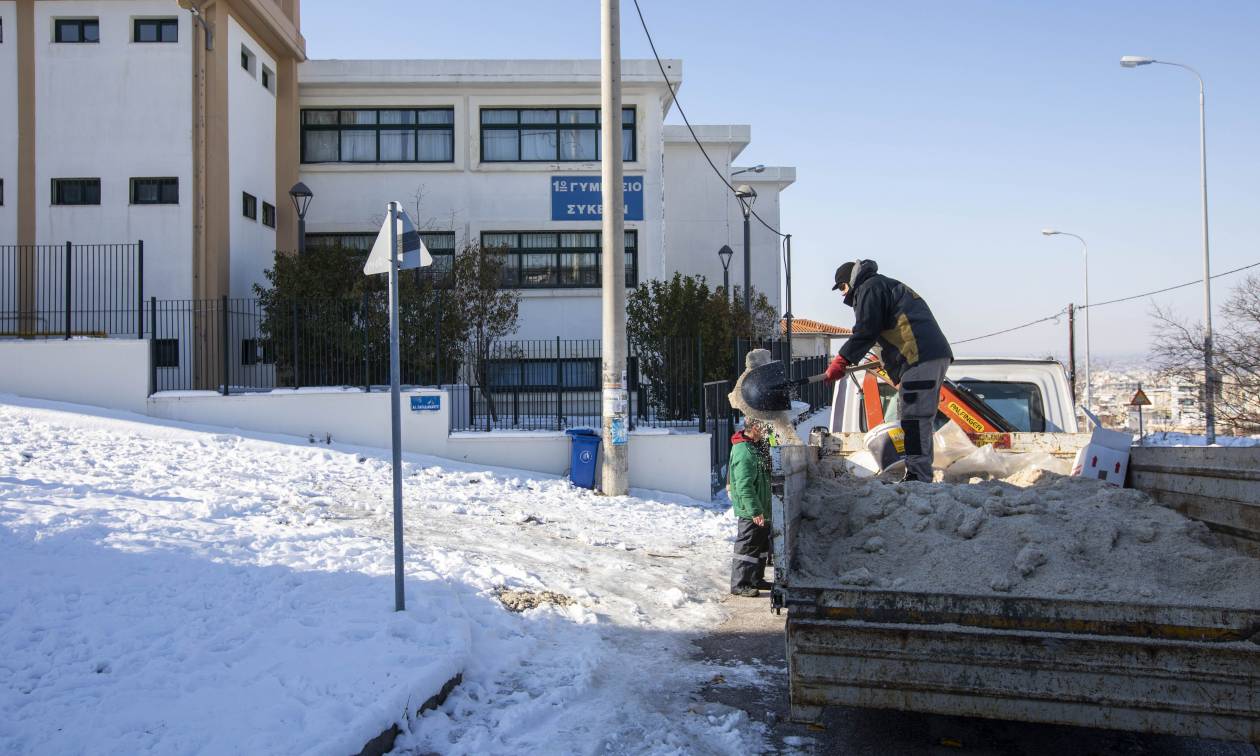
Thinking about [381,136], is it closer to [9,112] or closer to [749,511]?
[9,112]

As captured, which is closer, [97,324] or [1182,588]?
[1182,588]

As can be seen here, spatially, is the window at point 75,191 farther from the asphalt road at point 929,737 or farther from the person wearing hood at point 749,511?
the asphalt road at point 929,737

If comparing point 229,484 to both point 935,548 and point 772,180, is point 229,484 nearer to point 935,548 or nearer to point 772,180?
point 935,548

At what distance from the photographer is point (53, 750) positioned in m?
4.21

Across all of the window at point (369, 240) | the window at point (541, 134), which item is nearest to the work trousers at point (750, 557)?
the window at point (369, 240)

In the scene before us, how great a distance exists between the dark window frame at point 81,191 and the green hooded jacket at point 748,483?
1789 centimetres

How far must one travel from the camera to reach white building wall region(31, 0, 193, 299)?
68.3ft

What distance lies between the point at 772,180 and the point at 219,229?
2629cm

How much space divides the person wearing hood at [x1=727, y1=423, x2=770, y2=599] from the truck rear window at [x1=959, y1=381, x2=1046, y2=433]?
1962 mm

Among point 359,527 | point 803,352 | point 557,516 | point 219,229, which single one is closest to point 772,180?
point 803,352

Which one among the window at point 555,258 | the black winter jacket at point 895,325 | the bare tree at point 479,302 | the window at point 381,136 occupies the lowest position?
the black winter jacket at point 895,325

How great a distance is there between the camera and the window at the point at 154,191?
68.8 ft

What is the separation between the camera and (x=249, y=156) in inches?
905

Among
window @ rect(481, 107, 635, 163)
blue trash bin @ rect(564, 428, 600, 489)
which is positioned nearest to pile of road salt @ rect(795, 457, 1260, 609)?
blue trash bin @ rect(564, 428, 600, 489)
